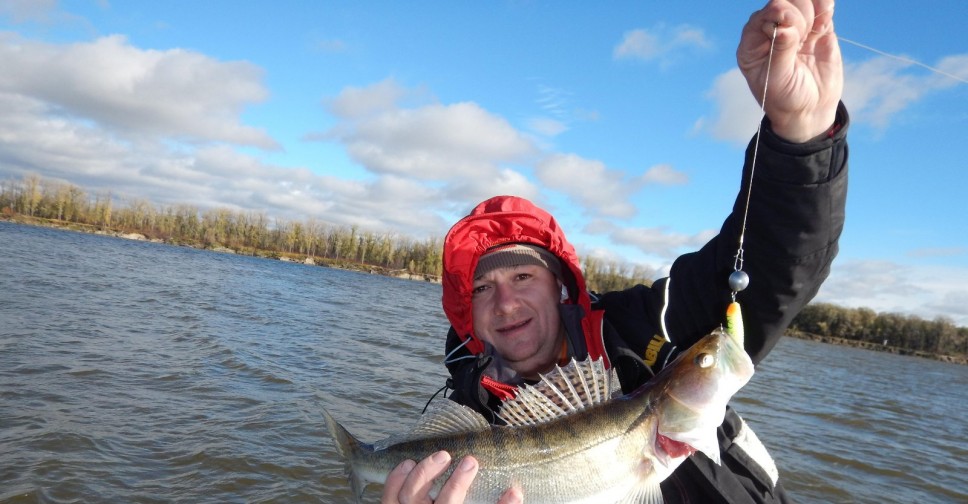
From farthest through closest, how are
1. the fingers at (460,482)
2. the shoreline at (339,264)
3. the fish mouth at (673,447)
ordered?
the shoreline at (339,264), the fingers at (460,482), the fish mouth at (673,447)

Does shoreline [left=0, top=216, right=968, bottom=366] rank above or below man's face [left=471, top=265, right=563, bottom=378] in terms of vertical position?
below

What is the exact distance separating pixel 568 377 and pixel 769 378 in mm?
22963

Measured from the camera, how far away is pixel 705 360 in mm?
2615

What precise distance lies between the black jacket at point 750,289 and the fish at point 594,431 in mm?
429

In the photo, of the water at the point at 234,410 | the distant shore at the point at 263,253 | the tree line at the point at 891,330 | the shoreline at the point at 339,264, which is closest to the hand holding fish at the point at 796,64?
the water at the point at 234,410

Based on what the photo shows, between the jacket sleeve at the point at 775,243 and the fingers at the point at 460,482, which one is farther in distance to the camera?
the fingers at the point at 460,482

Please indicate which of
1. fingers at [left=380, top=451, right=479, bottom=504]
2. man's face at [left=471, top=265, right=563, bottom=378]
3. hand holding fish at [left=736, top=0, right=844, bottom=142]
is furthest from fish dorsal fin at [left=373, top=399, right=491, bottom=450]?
hand holding fish at [left=736, top=0, right=844, bottom=142]

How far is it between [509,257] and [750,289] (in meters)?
1.92

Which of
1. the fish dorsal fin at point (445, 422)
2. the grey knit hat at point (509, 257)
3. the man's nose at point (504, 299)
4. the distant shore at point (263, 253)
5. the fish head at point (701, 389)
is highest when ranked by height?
the grey knit hat at point (509, 257)

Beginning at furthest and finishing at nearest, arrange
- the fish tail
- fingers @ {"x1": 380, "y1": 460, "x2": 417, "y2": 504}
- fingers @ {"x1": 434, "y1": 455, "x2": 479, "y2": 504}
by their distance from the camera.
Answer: the fish tail
fingers @ {"x1": 380, "y1": 460, "x2": 417, "y2": 504}
fingers @ {"x1": 434, "y1": 455, "x2": 479, "y2": 504}

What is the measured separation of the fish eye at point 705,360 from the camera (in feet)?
8.54

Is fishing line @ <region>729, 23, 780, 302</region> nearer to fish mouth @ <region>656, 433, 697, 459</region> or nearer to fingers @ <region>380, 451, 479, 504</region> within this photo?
fish mouth @ <region>656, 433, 697, 459</region>

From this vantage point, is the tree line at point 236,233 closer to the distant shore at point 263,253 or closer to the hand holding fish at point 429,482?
the distant shore at point 263,253

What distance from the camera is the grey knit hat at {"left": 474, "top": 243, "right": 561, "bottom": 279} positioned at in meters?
4.47
